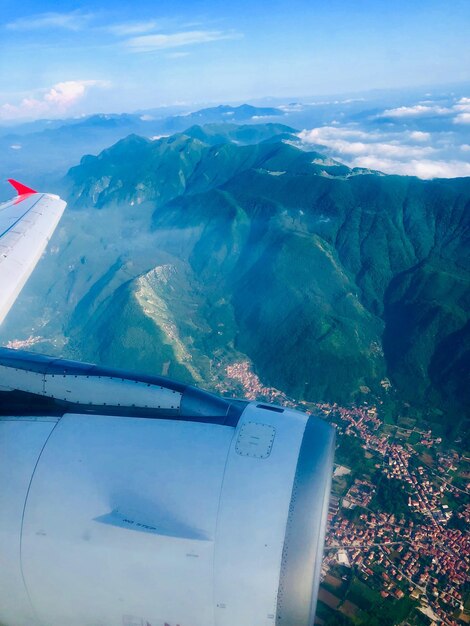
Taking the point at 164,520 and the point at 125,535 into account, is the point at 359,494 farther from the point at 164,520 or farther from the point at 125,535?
the point at 125,535

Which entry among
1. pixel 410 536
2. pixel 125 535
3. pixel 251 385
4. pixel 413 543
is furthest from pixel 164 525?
pixel 251 385

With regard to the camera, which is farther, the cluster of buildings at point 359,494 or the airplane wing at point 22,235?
the cluster of buildings at point 359,494

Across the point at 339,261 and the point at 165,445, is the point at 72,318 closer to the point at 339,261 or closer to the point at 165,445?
the point at 339,261

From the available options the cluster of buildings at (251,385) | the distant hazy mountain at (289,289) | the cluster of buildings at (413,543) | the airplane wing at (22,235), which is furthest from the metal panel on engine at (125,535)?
the distant hazy mountain at (289,289)

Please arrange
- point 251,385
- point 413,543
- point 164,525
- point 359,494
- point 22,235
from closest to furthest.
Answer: point 164,525 < point 22,235 < point 413,543 < point 359,494 < point 251,385

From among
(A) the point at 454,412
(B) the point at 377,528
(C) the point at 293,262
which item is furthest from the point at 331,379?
(C) the point at 293,262

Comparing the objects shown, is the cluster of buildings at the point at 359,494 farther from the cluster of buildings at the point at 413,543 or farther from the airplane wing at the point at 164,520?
the airplane wing at the point at 164,520

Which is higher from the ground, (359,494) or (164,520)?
(164,520)
